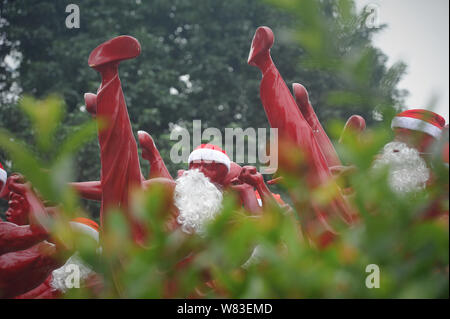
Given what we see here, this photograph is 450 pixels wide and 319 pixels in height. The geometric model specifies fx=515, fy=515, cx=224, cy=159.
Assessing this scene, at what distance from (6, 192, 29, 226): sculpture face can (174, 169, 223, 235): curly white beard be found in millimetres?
898

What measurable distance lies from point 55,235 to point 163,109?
25.3ft

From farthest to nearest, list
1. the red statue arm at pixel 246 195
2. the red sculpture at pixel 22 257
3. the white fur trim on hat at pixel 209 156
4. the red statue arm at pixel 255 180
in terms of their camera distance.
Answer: the white fur trim on hat at pixel 209 156 < the red statue arm at pixel 246 195 < the red statue arm at pixel 255 180 < the red sculpture at pixel 22 257

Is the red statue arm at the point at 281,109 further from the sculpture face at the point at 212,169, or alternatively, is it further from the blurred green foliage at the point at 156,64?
the blurred green foliage at the point at 156,64

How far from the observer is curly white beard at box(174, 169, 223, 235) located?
229 cm

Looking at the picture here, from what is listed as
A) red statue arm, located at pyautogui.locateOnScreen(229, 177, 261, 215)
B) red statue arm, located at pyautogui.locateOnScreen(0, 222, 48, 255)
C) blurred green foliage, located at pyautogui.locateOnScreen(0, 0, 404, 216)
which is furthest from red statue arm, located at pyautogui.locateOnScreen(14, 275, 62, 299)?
blurred green foliage, located at pyautogui.locateOnScreen(0, 0, 404, 216)

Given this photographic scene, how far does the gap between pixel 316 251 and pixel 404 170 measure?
10.2 inches

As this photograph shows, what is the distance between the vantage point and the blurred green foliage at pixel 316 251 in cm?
63

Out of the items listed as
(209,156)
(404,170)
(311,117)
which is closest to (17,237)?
(209,156)

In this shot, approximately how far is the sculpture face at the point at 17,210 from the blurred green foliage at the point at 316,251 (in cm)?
220

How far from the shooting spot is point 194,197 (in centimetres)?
241

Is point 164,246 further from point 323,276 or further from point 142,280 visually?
point 323,276

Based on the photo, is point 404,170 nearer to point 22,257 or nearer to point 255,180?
point 255,180

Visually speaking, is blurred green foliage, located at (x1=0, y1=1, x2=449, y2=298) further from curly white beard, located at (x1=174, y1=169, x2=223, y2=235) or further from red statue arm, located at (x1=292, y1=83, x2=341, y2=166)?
red statue arm, located at (x1=292, y1=83, x2=341, y2=166)

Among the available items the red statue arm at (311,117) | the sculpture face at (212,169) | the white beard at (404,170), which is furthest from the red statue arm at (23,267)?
the white beard at (404,170)
